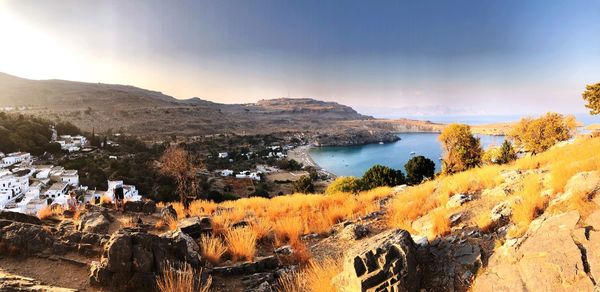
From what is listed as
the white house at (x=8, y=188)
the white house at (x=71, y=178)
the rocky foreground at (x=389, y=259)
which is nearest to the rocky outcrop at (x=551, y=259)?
the rocky foreground at (x=389, y=259)

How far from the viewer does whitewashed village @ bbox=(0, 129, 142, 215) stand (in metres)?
30.5

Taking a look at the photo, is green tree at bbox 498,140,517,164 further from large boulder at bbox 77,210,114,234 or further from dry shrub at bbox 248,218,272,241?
large boulder at bbox 77,210,114,234

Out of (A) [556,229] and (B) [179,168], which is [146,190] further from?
(A) [556,229]

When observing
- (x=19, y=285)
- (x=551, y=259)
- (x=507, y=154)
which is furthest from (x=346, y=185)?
(x=19, y=285)

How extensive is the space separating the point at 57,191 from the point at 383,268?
4157 centimetres

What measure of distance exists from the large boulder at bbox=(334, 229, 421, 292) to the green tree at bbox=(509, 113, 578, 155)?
2450 centimetres

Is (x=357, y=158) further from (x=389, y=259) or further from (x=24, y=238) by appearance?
(x=24, y=238)

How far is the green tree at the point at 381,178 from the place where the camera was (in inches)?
1026

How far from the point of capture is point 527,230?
4.62 meters

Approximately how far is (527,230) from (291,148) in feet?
381

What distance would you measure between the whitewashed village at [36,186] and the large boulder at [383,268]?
89.4ft

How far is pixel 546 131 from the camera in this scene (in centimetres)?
2370

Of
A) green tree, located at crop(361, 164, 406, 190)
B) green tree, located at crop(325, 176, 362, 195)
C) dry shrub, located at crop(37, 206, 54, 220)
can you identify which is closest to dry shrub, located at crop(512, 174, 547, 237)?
dry shrub, located at crop(37, 206, 54, 220)

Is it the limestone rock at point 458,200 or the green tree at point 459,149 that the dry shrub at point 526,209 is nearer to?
the limestone rock at point 458,200
